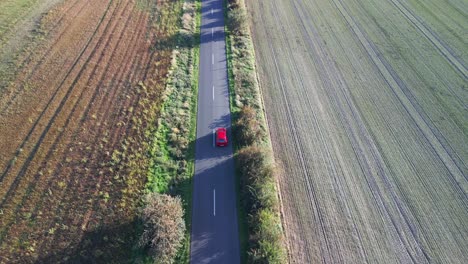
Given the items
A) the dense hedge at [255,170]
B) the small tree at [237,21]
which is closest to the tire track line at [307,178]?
the dense hedge at [255,170]

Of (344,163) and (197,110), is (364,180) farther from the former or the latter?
(197,110)

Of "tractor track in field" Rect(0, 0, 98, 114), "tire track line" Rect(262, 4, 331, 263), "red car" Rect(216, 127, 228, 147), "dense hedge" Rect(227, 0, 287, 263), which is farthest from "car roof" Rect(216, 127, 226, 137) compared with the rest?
"tractor track in field" Rect(0, 0, 98, 114)

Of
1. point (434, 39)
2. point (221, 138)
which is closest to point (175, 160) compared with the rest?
point (221, 138)

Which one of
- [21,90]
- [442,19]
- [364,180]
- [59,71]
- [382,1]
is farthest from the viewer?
[382,1]

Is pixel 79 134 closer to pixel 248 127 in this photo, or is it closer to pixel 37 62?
pixel 37 62

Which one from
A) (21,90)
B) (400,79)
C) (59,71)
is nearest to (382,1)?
(400,79)

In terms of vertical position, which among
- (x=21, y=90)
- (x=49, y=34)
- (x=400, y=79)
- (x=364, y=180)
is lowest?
(x=364, y=180)

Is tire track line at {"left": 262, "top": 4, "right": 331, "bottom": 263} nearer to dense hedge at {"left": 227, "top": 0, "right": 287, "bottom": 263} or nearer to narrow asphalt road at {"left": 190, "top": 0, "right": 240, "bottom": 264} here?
dense hedge at {"left": 227, "top": 0, "right": 287, "bottom": 263}
